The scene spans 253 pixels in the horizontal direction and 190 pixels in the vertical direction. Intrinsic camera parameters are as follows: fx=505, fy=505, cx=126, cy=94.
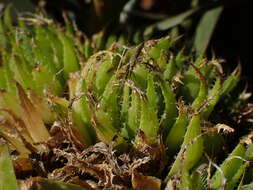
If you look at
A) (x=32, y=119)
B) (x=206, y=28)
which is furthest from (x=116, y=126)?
(x=206, y=28)

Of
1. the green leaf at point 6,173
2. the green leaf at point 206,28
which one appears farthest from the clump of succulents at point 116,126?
the green leaf at point 206,28

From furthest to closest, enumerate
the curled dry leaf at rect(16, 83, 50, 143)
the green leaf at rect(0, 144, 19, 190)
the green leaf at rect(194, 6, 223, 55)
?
the green leaf at rect(194, 6, 223, 55), the curled dry leaf at rect(16, 83, 50, 143), the green leaf at rect(0, 144, 19, 190)

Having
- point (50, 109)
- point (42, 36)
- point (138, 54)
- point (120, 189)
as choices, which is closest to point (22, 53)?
point (42, 36)

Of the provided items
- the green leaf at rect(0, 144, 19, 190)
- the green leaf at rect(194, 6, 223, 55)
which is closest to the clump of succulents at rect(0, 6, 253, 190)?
the green leaf at rect(0, 144, 19, 190)

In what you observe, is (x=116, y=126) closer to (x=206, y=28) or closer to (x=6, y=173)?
(x=6, y=173)

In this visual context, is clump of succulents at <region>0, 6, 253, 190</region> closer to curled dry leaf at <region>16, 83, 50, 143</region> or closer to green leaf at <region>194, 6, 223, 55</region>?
curled dry leaf at <region>16, 83, 50, 143</region>

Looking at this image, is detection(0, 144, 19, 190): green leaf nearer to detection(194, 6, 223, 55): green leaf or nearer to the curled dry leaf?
the curled dry leaf

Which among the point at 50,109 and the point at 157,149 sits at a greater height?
the point at 50,109

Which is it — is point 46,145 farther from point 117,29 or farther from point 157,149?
point 117,29

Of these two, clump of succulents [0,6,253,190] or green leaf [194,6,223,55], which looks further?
green leaf [194,6,223,55]

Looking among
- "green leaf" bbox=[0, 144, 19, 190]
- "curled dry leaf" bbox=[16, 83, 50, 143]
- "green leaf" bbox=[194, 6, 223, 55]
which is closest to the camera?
"green leaf" bbox=[0, 144, 19, 190]
